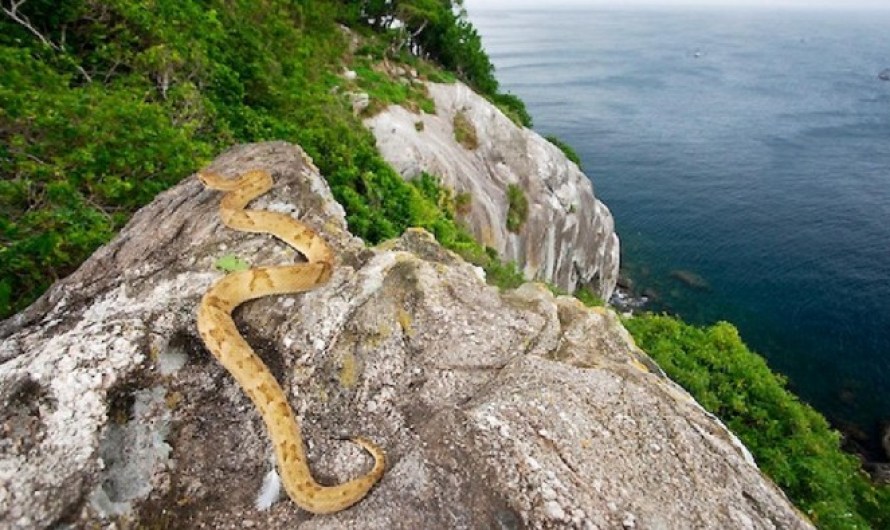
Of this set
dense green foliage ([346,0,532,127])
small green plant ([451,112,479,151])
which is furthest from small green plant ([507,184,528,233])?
dense green foliage ([346,0,532,127])

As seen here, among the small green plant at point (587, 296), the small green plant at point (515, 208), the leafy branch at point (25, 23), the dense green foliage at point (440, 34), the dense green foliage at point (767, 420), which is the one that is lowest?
the small green plant at point (587, 296)

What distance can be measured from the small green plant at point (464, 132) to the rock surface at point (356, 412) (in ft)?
91.2

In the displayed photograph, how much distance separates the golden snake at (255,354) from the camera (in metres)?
5.55

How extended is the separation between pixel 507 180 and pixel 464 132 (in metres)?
4.12

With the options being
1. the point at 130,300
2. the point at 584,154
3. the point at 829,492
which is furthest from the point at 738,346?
the point at 584,154

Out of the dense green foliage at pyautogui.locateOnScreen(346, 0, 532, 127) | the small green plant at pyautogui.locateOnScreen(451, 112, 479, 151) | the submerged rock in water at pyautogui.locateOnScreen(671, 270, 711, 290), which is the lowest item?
the submerged rock in water at pyautogui.locateOnScreen(671, 270, 711, 290)

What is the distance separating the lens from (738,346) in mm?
26281

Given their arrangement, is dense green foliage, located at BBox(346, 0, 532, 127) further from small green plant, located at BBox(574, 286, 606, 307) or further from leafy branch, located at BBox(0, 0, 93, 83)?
leafy branch, located at BBox(0, 0, 93, 83)

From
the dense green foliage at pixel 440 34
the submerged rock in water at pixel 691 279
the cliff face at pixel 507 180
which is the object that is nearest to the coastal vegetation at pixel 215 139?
the cliff face at pixel 507 180

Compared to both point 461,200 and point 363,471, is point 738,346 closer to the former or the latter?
point 461,200

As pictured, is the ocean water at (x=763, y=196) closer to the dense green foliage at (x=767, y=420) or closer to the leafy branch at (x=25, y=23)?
the dense green foliage at (x=767, y=420)

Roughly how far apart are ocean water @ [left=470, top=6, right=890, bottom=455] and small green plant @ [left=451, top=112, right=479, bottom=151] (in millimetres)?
26349

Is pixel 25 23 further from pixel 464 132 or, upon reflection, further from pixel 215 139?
pixel 464 132

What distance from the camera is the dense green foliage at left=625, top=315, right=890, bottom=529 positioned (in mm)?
21266
